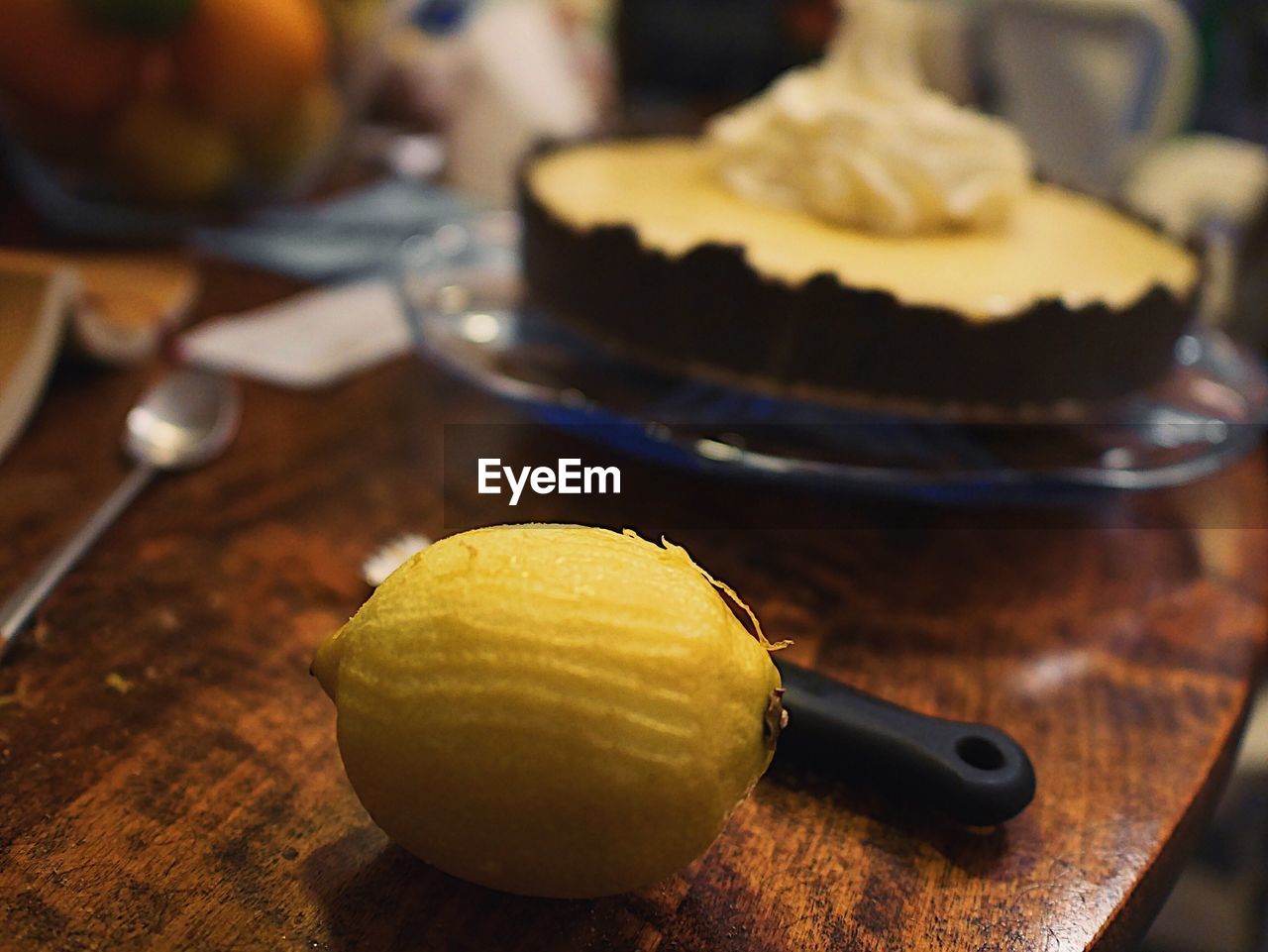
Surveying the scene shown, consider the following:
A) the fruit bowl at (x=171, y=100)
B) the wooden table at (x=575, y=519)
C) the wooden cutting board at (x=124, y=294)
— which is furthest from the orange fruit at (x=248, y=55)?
the wooden table at (x=575, y=519)

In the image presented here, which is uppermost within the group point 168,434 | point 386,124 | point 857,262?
point 857,262

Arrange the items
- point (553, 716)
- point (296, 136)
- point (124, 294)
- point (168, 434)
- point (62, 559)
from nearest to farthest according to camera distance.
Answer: point (553, 716) → point (62, 559) → point (168, 434) → point (124, 294) → point (296, 136)

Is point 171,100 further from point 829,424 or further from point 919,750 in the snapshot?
point 919,750

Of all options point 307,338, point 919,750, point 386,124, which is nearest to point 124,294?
point 307,338

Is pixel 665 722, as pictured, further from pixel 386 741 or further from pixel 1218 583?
pixel 1218 583

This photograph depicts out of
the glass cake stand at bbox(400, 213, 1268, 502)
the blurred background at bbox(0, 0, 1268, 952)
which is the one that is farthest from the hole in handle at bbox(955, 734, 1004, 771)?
the blurred background at bbox(0, 0, 1268, 952)

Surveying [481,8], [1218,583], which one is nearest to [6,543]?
[1218,583]
